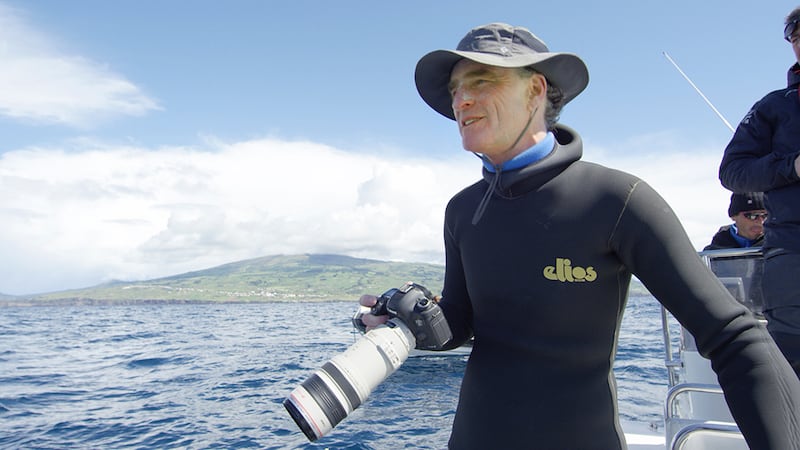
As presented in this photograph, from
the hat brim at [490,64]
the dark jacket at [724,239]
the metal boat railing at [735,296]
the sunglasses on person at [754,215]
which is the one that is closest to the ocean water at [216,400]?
the metal boat railing at [735,296]

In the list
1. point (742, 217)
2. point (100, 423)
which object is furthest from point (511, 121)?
point (100, 423)

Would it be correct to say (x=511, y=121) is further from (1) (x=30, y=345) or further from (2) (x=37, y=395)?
(1) (x=30, y=345)

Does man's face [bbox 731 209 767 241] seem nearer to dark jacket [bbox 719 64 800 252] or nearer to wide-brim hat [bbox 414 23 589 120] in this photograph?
dark jacket [bbox 719 64 800 252]

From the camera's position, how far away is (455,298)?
228 cm

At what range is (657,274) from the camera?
5.07 feet

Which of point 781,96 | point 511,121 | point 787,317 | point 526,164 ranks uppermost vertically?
point 781,96

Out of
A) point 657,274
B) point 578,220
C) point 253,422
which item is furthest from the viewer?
point 253,422

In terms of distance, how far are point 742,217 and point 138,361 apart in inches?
986

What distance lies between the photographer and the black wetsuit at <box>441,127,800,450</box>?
152cm

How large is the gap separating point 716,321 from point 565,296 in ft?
1.60

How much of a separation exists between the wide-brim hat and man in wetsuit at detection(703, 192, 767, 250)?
486 centimetres

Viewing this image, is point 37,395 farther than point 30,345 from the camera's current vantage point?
No

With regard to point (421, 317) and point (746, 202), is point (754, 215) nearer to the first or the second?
point (746, 202)

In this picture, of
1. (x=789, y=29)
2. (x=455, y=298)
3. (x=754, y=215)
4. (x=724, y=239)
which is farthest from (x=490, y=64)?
(x=724, y=239)
